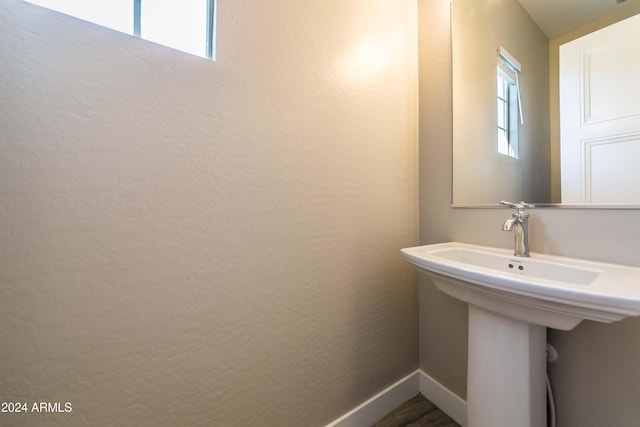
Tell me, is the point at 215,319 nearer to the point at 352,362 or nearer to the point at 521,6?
the point at 352,362

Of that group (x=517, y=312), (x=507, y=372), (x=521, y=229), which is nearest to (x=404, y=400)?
(x=507, y=372)

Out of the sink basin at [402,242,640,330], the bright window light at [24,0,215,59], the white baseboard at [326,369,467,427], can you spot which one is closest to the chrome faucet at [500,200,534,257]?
the sink basin at [402,242,640,330]

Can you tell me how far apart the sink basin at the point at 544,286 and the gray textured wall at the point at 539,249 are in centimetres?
8

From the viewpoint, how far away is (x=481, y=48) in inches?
44.3

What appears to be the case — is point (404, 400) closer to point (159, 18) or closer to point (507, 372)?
point (507, 372)

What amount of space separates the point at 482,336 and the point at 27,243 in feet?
4.12

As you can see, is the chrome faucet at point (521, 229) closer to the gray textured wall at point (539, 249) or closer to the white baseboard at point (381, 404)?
the gray textured wall at point (539, 249)

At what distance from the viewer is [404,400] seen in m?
1.21

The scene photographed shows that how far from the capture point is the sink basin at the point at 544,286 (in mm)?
470

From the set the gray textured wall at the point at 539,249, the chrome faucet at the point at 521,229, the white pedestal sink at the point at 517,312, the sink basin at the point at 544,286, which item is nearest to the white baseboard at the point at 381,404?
the gray textured wall at the point at 539,249

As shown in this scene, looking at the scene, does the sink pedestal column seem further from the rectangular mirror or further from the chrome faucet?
the rectangular mirror

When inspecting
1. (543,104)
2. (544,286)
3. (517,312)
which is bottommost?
(517,312)

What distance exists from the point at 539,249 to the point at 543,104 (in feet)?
1.83

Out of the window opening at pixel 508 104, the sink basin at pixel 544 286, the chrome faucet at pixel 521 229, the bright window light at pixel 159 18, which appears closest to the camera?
the sink basin at pixel 544 286
